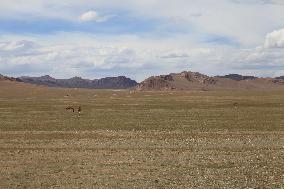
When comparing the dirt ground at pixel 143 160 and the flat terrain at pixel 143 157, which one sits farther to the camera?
the flat terrain at pixel 143 157

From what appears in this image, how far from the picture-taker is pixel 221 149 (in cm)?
3000

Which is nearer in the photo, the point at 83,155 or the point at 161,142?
the point at 83,155

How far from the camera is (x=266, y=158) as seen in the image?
85.4ft

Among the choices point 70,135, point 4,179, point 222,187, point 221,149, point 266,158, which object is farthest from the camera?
point 70,135

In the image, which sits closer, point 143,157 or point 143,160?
point 143,160

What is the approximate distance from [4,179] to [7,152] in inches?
350

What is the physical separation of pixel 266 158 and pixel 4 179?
13291 millimetres

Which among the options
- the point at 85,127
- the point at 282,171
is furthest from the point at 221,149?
the point at 85,127

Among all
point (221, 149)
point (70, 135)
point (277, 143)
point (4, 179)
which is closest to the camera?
point (4, 179)

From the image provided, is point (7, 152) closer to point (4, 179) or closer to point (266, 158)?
point (4, 179)

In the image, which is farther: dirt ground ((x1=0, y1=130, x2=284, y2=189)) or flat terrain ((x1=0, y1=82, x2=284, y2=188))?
flat terrain ((x1=0, y1=82, x2=284, y2=188))

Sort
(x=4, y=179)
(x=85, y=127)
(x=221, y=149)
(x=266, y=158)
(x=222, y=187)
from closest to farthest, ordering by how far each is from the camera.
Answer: (x=222, y=187) < (x=4, y=179) < (x=266, y=158) < (x=221, y=149) < (x=85, y=127)

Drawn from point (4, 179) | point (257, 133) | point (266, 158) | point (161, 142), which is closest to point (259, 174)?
point (266, 158)

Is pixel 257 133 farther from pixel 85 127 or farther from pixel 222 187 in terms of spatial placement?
pixel 222 187
